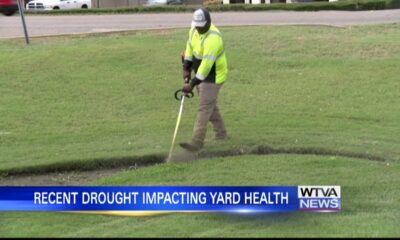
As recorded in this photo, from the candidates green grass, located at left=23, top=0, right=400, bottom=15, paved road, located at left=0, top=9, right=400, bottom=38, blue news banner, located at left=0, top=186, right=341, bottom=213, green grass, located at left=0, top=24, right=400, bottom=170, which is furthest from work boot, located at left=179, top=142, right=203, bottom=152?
green grass, located at left=23, top=0, right=400, bottom=15

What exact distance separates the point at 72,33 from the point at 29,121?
788cm

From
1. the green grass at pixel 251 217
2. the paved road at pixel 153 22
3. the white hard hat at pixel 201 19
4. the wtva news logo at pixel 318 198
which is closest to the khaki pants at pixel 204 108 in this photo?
the white hard hat at pixel 201 19

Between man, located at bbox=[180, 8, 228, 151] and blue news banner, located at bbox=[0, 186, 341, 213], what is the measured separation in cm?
270

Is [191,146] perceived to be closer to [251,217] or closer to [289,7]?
[251,217]

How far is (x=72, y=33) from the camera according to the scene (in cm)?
1802

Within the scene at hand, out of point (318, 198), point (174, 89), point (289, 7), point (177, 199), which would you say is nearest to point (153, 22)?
point (289, 7)

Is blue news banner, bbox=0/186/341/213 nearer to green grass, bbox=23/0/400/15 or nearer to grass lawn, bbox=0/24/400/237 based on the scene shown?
grass lawn, bbox=0/24/400/237

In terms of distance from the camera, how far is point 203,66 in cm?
859

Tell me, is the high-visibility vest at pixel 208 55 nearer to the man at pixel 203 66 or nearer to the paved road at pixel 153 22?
the man at pixel 203 66

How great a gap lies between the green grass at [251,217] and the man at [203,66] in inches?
39.3

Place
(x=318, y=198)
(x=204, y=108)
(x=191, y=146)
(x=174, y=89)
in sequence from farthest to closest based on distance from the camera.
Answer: (x=174, y=89) → (x=204, y=108) → (x=191, y=146) → (x=318, y=198)

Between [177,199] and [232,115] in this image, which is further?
[232,115]

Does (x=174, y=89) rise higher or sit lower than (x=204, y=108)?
lower

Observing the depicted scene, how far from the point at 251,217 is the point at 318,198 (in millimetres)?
579
